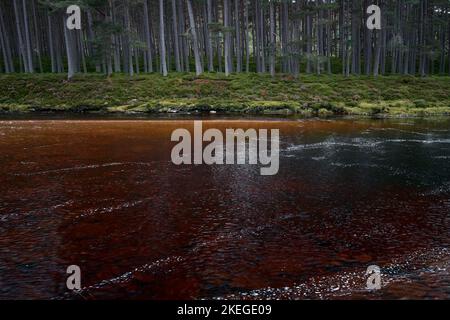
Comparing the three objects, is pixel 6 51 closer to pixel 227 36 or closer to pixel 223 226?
pixel 227 36

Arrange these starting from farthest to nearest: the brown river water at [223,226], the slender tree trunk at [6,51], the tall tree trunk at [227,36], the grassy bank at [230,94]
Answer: the slender tree trunk at [6,51] → the tall tree trunk at [227,36] → the grassy bank at [230,94] → the brown river water at [223,226]

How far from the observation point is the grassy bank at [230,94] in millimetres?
30333

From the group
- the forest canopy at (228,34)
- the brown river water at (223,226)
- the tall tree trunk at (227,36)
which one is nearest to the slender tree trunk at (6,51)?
the forest canopy at (228,34)

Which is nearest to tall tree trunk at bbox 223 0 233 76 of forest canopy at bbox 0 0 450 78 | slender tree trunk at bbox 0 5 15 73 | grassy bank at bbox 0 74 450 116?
forest canopy at bbox 0 0 450 78

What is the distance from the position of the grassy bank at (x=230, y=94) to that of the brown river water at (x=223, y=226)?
58.4 feet

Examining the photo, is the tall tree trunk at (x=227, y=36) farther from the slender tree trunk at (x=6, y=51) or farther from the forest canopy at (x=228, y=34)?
the slender tree trunk at (x=6, y=51)

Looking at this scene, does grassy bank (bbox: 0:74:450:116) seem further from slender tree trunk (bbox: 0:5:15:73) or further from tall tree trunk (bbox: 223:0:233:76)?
slender tree trunk (bbox: 0:5:15:73)

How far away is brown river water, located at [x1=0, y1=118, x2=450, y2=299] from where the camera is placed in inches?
180

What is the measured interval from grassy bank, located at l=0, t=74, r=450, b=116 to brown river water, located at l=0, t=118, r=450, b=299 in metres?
17.8

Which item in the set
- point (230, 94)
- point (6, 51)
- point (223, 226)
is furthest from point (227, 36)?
point (223, 226)

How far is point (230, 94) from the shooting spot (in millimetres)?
33438

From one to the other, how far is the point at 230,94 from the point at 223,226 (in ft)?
90.8
